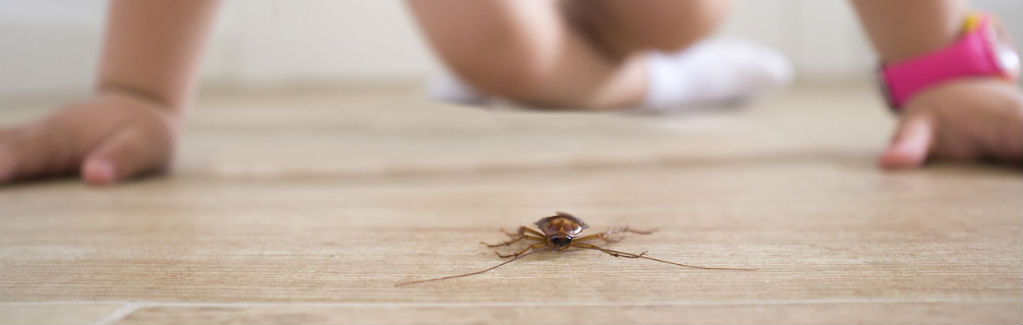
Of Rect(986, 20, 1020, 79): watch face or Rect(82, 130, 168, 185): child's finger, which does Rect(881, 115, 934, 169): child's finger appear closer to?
Rect(986, 20, 1020, 79): watch face

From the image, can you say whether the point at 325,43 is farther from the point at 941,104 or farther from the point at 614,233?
the point at 614,233

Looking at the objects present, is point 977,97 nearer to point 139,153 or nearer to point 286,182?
point 286,182

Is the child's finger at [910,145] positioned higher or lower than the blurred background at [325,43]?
lower

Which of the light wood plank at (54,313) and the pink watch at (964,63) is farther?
the pink watch at (964,63)

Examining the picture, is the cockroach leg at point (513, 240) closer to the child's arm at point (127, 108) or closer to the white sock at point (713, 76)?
the child's arm at point (127, 108)

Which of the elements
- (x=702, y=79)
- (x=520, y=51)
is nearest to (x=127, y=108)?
(x=520, y=51)

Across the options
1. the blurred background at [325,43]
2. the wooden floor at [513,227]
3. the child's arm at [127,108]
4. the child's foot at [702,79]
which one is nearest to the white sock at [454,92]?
the child's foot at [702,79]

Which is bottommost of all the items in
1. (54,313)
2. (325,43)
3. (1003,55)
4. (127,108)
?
(54,313)

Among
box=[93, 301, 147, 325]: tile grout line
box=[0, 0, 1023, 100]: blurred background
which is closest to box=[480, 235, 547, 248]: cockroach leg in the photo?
box=[93, 301, 147, 325]: tile grout line
